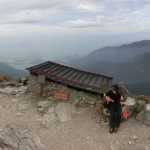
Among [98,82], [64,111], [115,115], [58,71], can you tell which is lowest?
[64,111]

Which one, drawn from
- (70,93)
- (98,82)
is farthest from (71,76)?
(98,82)

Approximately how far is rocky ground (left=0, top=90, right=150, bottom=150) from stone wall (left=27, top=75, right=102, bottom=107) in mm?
491

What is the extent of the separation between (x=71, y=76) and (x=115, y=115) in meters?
4.63

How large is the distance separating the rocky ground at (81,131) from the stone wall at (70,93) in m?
0.49

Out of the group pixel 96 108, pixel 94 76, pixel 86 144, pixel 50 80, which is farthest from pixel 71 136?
pixel 94 76

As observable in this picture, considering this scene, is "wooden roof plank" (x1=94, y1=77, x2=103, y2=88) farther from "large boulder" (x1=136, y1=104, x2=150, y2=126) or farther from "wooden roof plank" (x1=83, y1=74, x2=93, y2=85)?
"large boulder" (x1=136, y1=104, x2=150, y2=126)

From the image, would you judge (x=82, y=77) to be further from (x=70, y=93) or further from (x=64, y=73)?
(x=70, y=93)

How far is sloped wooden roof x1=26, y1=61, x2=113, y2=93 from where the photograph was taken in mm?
11531

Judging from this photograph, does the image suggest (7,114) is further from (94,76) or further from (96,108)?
(94,76)

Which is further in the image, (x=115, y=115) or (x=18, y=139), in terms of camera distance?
(x=115, y=115)

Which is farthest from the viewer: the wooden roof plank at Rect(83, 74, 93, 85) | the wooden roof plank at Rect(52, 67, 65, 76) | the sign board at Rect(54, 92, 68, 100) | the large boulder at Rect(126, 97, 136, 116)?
the wooden roof plank at Rect(52, 67, 65, 76)

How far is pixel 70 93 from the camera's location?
11.9 meters

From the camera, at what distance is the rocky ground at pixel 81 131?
8.66 metres

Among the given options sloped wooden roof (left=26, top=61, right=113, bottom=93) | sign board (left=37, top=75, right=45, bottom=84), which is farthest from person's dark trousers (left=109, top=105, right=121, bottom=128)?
sign board (left=37, top=75, right=45, bottom=84)
